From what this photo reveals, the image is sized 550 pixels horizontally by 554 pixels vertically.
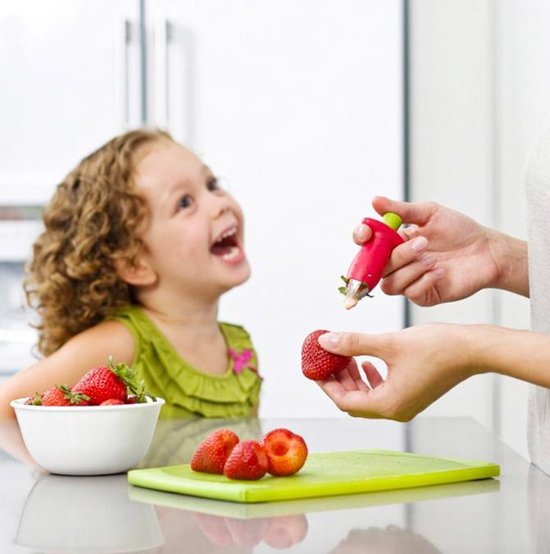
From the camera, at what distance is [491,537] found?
88cm

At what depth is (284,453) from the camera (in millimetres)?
1109

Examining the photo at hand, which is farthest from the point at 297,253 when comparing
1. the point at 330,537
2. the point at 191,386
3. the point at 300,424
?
the point at 330,537

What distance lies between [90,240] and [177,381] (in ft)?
1.13

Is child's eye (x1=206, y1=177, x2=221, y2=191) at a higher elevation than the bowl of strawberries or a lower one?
higher

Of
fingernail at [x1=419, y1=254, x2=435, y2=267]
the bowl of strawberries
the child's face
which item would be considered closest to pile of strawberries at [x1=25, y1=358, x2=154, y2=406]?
the bowl of strawberries

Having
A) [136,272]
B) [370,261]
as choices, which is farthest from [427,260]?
[136,272]

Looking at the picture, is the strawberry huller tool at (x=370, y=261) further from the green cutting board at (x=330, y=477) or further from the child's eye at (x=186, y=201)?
the child's eye at (x=186, y=201)

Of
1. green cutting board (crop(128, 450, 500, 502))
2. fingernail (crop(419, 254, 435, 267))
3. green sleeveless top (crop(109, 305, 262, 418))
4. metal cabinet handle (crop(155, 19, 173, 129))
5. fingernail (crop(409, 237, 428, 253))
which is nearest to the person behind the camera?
green cutting board (crop(128, 450, 500, 502))

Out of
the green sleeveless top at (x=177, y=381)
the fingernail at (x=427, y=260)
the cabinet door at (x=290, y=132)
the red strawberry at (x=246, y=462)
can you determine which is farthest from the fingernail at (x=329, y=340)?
the cabinet door at (x=290, y=132)

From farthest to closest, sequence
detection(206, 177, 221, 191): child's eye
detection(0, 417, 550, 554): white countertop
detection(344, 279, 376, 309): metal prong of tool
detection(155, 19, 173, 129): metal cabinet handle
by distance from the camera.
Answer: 1. detection(155, 19, 173, 129): metal cabinet handle
2. detection(206, 177, 221, 191): child's eye
3. detection(344, 279, 376, 309): metal prong of tool
4. detection(0, 417, 550, 554): white countertop

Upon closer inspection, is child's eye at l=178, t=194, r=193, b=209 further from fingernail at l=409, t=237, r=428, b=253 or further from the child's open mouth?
fingernail at l=409, t=237, r=428, b=253

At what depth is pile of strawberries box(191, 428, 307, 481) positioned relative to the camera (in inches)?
42.4

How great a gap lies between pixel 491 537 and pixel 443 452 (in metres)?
0.52

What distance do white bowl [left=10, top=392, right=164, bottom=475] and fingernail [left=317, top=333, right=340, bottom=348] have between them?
0.22 meters
